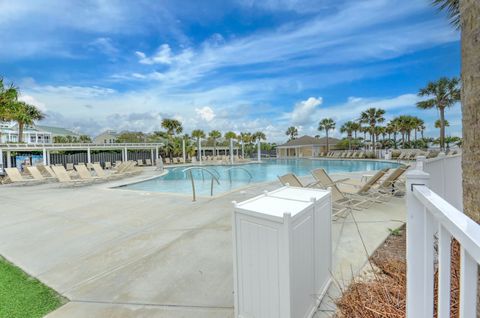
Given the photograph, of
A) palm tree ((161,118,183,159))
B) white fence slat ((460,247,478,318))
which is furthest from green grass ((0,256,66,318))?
palm tree ((161,118,183,159))

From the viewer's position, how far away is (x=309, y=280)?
2.21 meters

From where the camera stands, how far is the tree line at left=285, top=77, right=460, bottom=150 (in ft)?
86.5

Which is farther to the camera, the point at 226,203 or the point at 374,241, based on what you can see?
the point at 226,203

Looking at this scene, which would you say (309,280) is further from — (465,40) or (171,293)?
(465,40)

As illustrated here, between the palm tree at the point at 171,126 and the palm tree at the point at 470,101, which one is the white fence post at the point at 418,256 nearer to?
the palm tree at the point at 470,101

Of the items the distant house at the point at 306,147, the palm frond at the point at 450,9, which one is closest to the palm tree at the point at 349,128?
the distant house at the point at 306,147

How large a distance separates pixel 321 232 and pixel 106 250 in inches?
135

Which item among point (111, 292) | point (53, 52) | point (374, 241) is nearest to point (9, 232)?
point (111, 292)

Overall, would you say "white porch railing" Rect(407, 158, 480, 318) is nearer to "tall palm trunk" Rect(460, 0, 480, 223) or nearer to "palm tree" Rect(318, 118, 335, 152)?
"tall palm trunk" Rect(460, 0, 480, 223)

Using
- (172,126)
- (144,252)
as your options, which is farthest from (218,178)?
(172,126)

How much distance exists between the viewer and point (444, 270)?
0.83 metres

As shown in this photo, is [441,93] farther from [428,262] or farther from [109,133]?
[109,133]

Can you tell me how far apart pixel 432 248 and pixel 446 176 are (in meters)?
5.32

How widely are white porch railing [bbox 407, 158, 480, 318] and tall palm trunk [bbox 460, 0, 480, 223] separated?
520 millimetres
